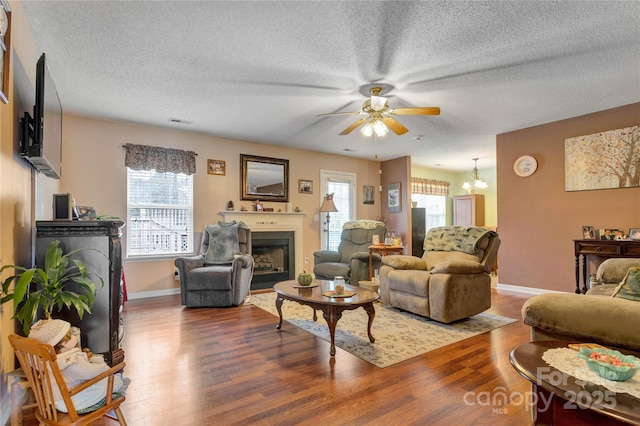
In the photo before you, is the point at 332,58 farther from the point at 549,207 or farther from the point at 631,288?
the point at 549,207

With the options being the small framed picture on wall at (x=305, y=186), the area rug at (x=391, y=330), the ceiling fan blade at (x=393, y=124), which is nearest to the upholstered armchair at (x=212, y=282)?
the area rug at (x=391, y=330)

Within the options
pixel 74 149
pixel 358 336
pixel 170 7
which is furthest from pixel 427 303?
pixel 74 149

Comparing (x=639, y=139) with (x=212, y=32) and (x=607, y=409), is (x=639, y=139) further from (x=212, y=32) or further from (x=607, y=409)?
(x=212, y=32)

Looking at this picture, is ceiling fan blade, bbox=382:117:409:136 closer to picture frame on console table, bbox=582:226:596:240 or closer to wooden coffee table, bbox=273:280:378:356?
wooden coffee table, bbox=273:280:378:356

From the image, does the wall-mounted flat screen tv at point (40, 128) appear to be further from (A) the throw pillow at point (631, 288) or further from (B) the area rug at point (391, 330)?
(A) the throw pillow at point (631, 288)

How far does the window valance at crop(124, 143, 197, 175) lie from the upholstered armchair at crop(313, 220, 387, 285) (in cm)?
241

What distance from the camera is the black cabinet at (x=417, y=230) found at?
23.5 ft

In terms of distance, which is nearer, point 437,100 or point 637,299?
point 637,299

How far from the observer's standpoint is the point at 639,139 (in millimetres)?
3838

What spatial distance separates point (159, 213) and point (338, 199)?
3.37 m

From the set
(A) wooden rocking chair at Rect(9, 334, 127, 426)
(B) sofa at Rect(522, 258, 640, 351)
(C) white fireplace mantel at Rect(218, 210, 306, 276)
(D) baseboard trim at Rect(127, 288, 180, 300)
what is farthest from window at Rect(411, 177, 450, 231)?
(A) wooden rocking chair at Rect(9, 334, 127, 426)

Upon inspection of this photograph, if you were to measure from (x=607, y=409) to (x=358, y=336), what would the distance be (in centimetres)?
214

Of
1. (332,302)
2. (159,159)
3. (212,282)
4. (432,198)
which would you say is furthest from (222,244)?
(432,198)

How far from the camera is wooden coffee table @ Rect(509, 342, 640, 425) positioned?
102 centimetres
